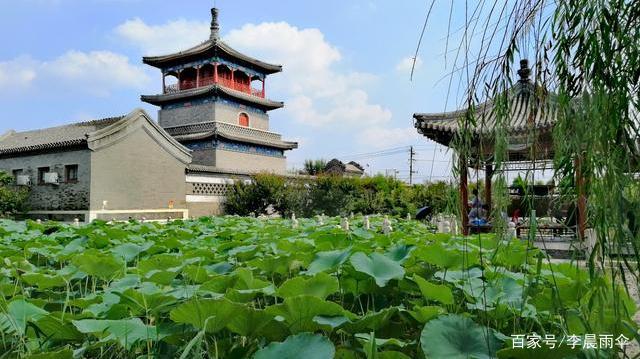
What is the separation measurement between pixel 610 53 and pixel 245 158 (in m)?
17.9

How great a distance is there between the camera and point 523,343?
0.78m

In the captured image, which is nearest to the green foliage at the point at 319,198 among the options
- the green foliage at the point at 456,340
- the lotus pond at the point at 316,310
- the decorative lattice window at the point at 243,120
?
the decorative lattice window at the point at 243,120

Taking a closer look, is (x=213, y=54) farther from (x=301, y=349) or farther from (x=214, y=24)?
(x=301, y=349)

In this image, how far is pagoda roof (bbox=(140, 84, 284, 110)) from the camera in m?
18.1

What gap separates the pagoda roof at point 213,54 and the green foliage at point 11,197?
7.97 meters

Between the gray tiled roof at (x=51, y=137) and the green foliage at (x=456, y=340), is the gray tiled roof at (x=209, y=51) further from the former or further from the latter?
the green foliage at (x=456, y=340)

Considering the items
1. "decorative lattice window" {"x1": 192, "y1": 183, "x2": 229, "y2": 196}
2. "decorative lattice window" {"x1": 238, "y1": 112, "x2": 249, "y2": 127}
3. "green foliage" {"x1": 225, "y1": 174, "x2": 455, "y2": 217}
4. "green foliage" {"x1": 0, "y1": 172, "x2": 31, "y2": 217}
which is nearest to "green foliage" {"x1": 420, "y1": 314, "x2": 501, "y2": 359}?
"green foliage" {"x1": 225, "y1": 174, "x2": 455, "y2": 217}

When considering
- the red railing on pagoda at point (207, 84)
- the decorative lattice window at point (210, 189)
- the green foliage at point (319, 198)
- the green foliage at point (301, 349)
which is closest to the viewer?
the green foliage at point (301, 349)

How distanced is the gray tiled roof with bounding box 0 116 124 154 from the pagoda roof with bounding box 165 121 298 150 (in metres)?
3.75

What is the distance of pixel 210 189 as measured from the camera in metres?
14.7

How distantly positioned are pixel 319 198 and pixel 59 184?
6763 millimetres

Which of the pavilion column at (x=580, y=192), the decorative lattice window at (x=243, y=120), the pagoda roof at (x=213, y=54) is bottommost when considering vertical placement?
the pavilion column at (x=580, y=192)

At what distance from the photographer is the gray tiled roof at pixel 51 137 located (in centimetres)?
1262

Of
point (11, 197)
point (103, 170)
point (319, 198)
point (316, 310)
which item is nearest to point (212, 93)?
point (319, 198)
